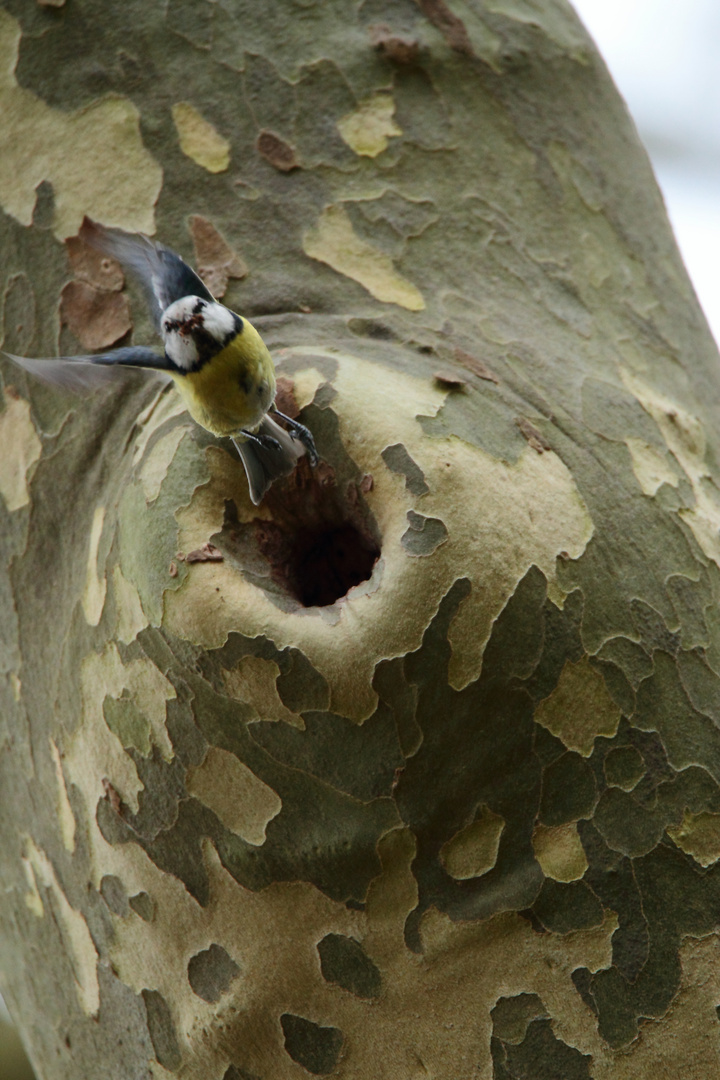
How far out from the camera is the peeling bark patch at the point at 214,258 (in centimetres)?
106

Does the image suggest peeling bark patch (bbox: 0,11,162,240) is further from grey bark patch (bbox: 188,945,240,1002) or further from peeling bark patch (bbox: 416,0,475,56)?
grey bark patch (bbox: 188,945,240,1002)

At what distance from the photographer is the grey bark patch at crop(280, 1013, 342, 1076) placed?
857 mm

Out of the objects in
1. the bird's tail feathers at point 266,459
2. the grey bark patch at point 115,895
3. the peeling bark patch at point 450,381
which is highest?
the peeling bark patch at point 450,381

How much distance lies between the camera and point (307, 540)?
96cm

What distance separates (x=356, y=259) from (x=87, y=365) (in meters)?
0.35

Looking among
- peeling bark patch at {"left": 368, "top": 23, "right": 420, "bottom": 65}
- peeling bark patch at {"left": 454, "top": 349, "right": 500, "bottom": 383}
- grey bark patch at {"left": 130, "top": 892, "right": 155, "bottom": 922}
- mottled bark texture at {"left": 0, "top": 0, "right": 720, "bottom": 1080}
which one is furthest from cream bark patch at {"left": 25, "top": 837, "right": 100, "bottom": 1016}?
peeling bark patch at {"left": 368, "top": 23, "right": 420, "bottom": 65}

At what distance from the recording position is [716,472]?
3.68 feet

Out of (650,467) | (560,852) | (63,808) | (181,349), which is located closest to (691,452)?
(650,467)

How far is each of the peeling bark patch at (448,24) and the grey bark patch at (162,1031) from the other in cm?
118

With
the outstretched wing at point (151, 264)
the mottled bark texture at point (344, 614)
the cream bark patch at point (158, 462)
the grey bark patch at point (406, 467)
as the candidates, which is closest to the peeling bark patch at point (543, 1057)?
the mottled bark texture at point (344, 614)

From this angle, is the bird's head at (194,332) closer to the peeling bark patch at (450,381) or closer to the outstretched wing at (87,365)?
the outstretched wing at (87,365)

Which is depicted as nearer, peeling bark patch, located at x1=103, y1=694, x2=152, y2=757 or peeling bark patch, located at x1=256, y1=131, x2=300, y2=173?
peeling bark patch, located at x1=103, y1=694, x2=152, y2=757

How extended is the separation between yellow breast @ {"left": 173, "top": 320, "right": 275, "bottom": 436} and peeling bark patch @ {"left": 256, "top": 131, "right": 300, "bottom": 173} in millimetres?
339

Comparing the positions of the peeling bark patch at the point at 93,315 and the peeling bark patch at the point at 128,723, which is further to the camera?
the peeling bark patch at the point at 93,315
